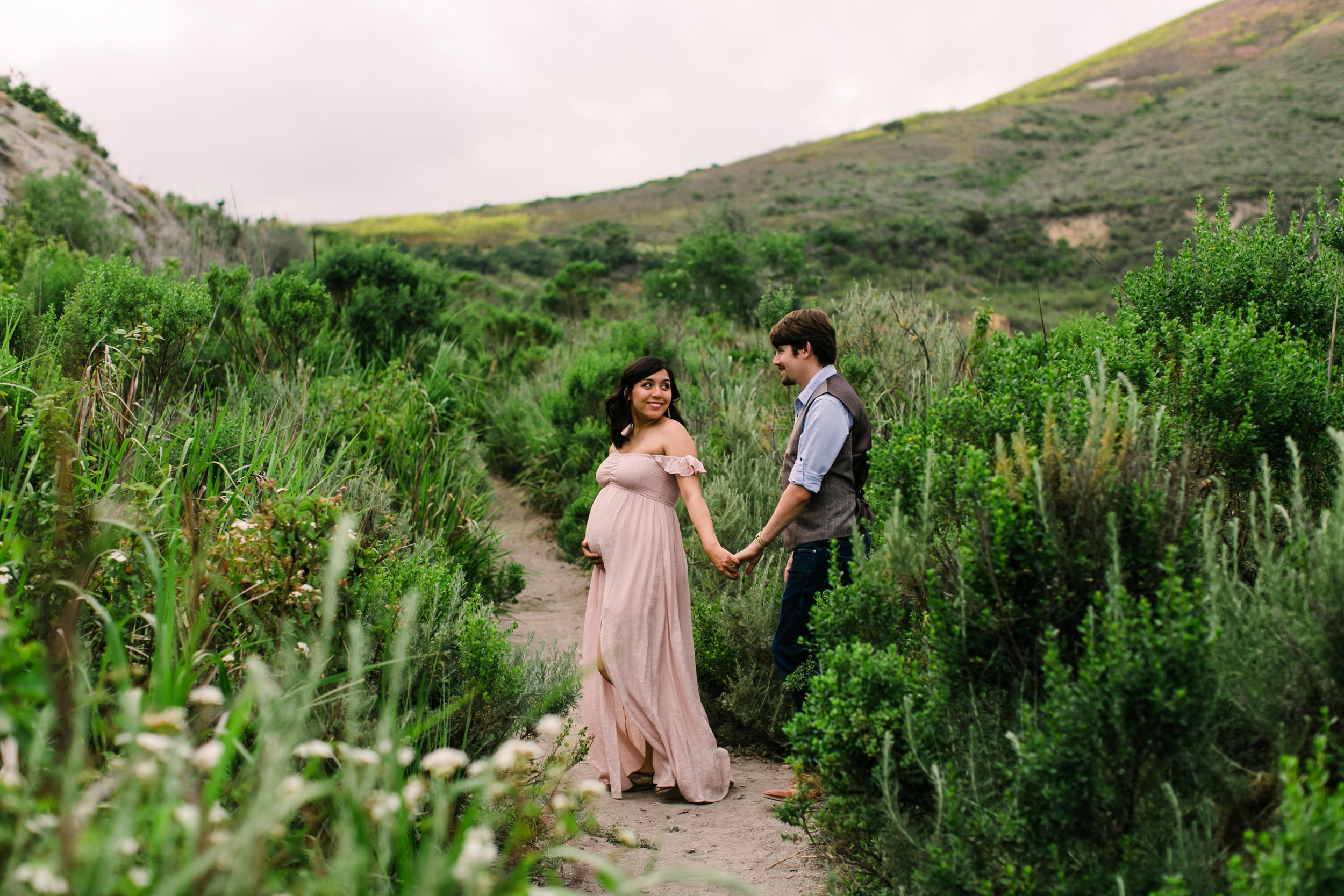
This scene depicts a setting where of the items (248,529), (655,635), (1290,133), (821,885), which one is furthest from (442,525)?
(1290,133)

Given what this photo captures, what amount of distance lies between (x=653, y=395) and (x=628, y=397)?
0.59ft

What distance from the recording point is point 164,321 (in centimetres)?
488

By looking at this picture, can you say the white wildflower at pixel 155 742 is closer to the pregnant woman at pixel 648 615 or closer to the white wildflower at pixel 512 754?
the white wildflower at pixel 512 754

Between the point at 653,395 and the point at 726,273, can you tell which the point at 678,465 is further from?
the point at 726,273

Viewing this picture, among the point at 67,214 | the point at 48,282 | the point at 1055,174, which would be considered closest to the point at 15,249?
the point at 67,214

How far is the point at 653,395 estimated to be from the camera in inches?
161

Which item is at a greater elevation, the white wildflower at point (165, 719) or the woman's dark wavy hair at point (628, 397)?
the woman's dark wavy hair at point (628, 397)

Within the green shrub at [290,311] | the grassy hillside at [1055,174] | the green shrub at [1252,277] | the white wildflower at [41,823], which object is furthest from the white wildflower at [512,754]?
the grassy hillside at [1055,174]

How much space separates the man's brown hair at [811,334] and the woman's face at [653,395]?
600mm

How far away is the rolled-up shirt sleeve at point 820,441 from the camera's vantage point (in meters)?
3.63

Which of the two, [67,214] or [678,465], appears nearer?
[678,465]

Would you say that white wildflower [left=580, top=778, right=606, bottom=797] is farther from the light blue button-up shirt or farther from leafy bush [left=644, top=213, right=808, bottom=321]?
leafy bush [left=644, top=213, right=808, bottom=321]

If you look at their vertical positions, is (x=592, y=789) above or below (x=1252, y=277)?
below

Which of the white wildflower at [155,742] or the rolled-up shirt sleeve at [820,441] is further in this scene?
the rolled-up shirt sleeve at [820,441]
